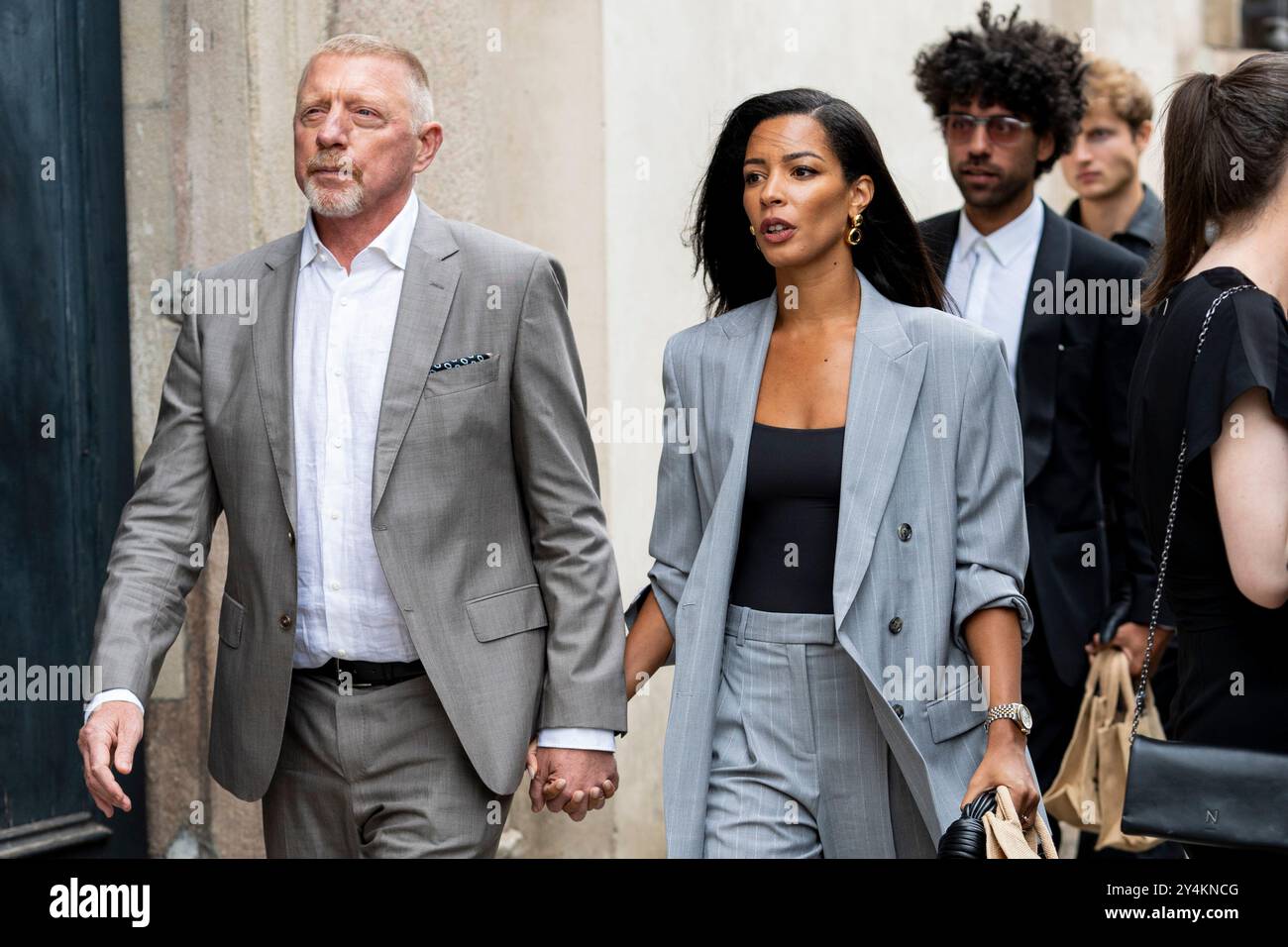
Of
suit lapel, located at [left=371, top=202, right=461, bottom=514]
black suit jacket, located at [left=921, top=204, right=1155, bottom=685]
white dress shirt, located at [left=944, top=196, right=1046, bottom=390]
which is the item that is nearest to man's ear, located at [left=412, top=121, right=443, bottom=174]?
suit lapel, located at [left=371, top=202, right=461, bottom=514]

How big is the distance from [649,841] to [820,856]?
9.65 feet

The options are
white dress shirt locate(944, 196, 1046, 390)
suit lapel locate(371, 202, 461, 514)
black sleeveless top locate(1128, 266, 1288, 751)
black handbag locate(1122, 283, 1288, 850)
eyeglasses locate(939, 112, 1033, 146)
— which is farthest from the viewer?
eyeglasses locate(939, 112, 1033, 146)

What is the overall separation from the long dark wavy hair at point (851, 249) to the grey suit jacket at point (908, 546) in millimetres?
199

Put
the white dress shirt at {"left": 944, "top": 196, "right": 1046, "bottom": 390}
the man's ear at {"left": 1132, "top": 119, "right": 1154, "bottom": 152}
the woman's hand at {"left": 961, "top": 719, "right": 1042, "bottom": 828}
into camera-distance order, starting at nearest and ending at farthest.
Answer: the woman's hand at {"left": 961, "top": 719, "right": 1042, "bottom": 828} < the white dress shirt at {"left": 944, "top": 196, "right": 1046, "bottom": 390} < the man's ear at {"left": 1132, "top": 119, "right": 1154, "bottom": 152}

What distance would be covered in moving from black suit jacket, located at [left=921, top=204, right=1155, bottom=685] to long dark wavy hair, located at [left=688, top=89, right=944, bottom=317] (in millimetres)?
1266

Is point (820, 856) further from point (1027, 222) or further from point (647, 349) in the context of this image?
point (647, 349)

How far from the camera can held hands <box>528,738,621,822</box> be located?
4082mm

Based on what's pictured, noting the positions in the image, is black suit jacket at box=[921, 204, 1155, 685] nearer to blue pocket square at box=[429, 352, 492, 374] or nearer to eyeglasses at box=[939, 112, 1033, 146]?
eyeglasses at box=[939, 112, 1033, 146]

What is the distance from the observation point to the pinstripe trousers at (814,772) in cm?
396

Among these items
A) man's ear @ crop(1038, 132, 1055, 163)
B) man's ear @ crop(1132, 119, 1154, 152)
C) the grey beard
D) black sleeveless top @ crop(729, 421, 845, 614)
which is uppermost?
man's ear @ crop(1132, 119, 1154, 152)

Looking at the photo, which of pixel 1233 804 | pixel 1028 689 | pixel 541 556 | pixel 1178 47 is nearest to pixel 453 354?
pixel 541 556

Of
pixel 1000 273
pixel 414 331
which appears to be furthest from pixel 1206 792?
pixel 1000 273

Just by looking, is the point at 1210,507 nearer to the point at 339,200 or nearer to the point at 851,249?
the point at 851,249

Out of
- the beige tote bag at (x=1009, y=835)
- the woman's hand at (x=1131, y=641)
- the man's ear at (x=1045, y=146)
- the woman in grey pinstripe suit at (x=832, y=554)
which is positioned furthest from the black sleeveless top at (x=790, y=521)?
the man's ear at (x=1045, y=146)
